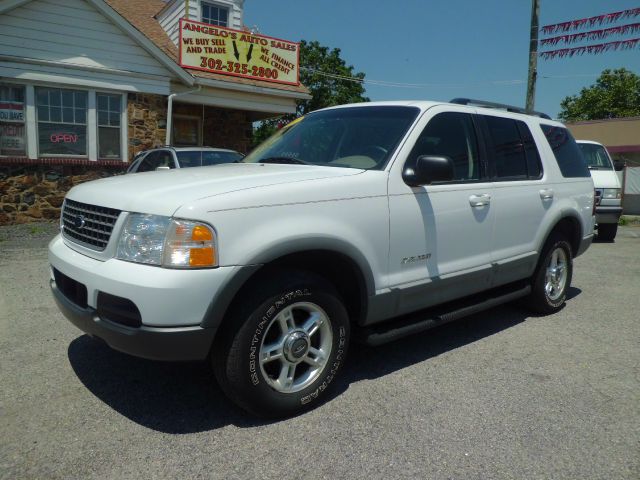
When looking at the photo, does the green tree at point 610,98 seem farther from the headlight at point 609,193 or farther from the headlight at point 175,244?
the headlight at point 175,244

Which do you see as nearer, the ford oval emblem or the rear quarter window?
the ford oval emblem

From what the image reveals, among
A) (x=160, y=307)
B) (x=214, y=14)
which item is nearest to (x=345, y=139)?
(x=160, y=307)

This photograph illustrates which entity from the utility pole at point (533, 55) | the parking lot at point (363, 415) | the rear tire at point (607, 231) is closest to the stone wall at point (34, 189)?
the parking lot at point (363, 415)

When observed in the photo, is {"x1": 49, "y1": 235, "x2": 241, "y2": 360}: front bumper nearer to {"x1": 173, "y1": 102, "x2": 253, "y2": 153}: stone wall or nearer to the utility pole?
{"x1": 173, "y1": 102, "x2": 253, "y2": 153}: stone wall

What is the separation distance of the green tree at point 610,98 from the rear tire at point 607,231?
4426 centimetres

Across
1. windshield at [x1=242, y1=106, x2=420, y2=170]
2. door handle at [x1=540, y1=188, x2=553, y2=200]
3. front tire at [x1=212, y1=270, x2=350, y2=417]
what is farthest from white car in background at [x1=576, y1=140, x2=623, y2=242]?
front tire at [x1=212, y1=270, x2=350, y2=417]

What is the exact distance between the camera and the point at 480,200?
415 centimetres

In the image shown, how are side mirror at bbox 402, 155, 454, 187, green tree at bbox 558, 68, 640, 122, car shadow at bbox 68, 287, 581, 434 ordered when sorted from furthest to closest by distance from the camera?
green tree at bbox 558, 68, 640, 122
side mirror at bbox 402, 155, 454, 187
car shadow at bbox 68, 287, 581, 434

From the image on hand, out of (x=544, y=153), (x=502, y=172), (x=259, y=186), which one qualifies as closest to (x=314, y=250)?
(x=259, y=186)

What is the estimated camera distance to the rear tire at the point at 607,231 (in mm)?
11289

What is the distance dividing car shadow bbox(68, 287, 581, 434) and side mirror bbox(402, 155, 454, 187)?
1374mm

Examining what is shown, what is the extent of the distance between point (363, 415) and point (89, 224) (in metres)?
1.96

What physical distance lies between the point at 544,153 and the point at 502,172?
0.89 meters

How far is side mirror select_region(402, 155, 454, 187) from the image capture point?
3.46m
